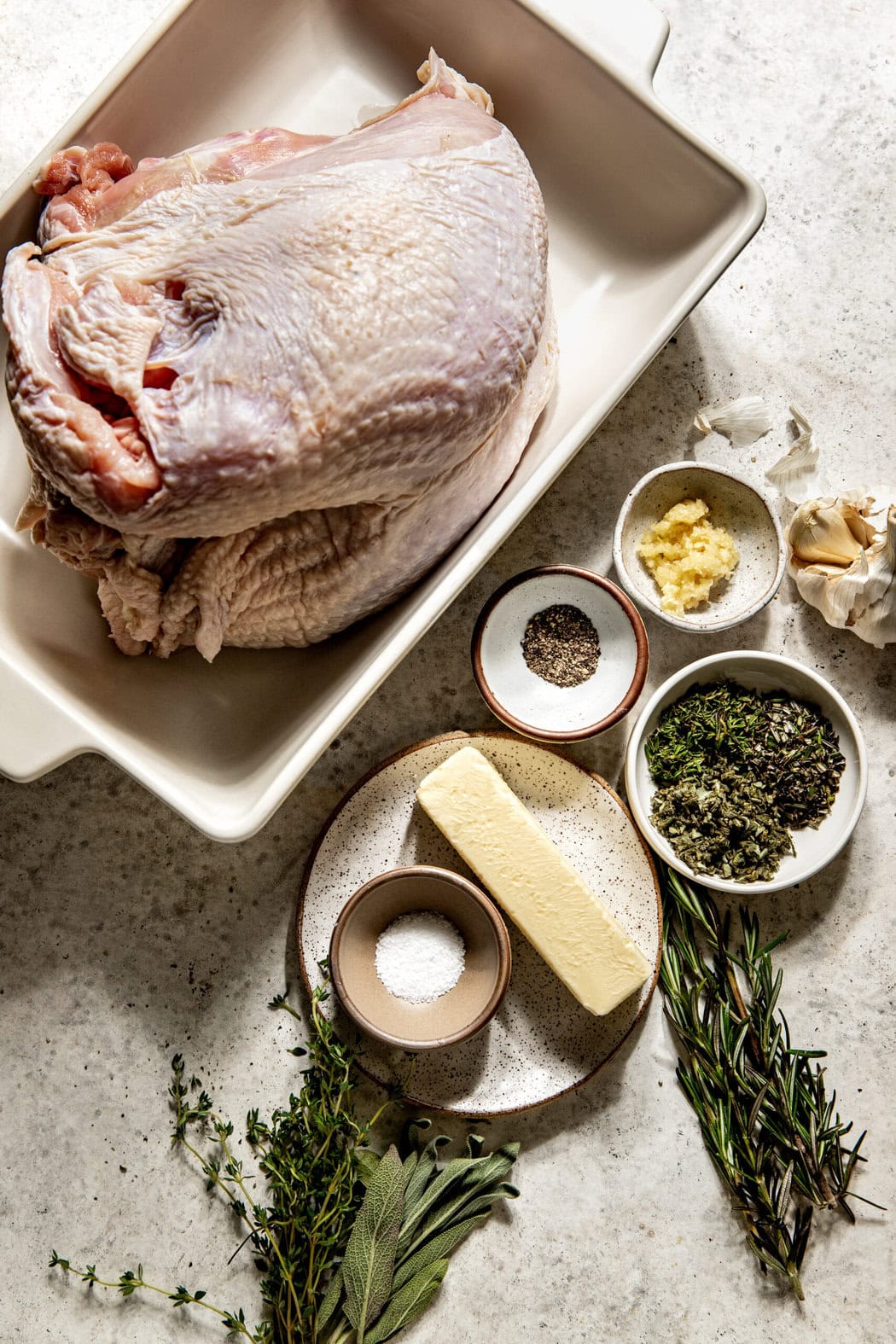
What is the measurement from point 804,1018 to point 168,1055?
3.39ft

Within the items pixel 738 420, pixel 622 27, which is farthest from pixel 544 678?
pixel 622 27

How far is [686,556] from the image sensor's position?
1.60 metres

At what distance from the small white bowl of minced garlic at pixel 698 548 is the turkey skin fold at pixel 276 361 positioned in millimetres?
278

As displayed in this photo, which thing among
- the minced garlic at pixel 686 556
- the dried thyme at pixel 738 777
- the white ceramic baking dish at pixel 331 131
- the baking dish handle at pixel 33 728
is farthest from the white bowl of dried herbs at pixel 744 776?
the baking dish handle at pixel 33 728

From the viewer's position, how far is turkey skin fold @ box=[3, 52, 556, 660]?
1.13m

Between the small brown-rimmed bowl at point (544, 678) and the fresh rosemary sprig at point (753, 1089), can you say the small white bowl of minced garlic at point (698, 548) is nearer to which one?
the small brown-rimmed bowl at point (544, 678)

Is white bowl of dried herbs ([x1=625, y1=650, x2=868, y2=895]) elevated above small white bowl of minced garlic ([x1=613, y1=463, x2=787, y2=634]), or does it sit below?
below

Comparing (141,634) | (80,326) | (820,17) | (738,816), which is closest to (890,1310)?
(738,816)

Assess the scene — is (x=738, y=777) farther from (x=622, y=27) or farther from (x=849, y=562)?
(x=622, y=27)

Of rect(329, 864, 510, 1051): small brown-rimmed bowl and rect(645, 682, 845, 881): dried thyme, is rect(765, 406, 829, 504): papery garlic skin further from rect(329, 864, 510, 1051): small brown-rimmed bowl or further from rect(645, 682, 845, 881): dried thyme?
rect(329, 864, 510, 1051): small brown-rimmed bowl

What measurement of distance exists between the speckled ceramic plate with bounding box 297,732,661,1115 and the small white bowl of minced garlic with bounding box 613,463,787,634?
305 mm

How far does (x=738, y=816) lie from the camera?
1586mm

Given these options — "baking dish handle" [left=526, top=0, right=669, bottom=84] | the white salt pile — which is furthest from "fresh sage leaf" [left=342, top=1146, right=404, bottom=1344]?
"baking dish handle" [left=526, top=0, right=669, bottom=84]

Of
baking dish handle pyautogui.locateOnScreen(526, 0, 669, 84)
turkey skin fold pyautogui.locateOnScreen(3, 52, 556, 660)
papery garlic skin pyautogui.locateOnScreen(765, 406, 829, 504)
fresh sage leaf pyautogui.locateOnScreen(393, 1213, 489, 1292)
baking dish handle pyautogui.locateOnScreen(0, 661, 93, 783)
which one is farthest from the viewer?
papery garlic skin pyautogui.locateOnScreen(765, 406, 829, 504)
